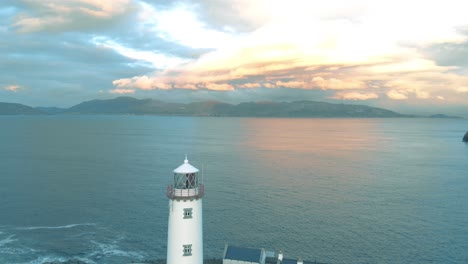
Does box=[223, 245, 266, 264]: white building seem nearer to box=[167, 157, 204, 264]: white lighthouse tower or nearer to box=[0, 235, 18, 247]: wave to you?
box=[167, 157, 204, 264]: white lighthouse tower

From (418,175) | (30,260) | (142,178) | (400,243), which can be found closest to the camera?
(30,260)

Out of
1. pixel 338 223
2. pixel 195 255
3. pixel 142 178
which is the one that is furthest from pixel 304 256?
pixel 142 178

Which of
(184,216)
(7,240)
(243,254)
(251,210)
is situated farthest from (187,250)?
(251,210)

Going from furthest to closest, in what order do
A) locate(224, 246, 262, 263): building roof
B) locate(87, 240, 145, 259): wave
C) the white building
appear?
locate(87, 240, 145, 259): wave < locate(224, 246, 262, 263): building roof < the white building

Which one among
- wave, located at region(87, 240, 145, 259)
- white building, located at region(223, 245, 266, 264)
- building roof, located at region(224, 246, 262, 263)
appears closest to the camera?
white building, located at region(223, 245, 266, 264)

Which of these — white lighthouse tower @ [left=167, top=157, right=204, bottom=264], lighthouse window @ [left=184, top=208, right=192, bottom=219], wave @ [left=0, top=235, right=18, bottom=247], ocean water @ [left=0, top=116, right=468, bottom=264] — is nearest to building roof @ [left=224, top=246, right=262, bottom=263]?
white lighthouse tower @ [left=167, top=157, right=204, bottom=264]

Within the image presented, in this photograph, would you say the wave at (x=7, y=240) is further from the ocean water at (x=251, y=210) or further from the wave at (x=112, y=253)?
the wave at (x=112, y=253)

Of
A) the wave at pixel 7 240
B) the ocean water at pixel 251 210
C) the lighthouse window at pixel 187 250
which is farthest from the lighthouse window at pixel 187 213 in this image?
the wave at pixel 7 240

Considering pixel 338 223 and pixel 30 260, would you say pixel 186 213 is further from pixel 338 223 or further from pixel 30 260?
pixel 338 223
